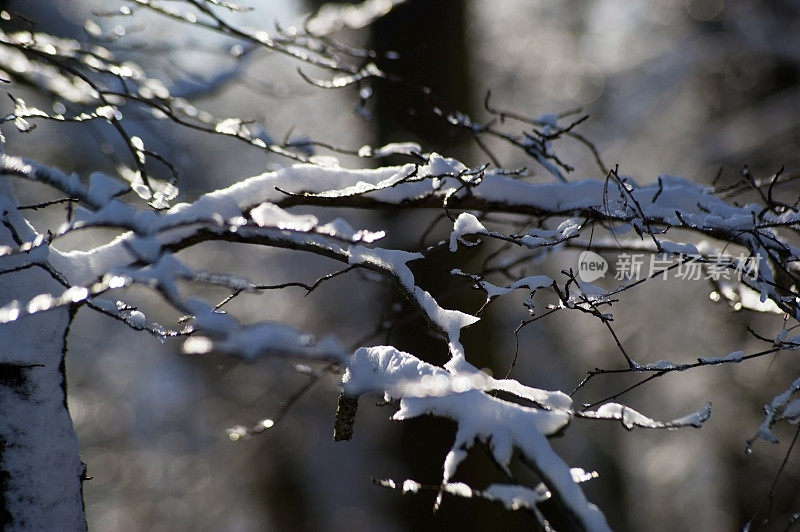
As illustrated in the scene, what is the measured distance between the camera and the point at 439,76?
6.04 meters

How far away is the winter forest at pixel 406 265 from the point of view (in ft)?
5.64

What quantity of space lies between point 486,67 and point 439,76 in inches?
97.1

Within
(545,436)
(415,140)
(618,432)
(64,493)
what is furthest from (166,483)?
(545,436)

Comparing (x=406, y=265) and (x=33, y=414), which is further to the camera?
(x=406, y=265)

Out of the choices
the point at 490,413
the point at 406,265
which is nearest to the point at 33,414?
the point at 406,265

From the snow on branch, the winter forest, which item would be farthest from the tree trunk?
the snow on branch

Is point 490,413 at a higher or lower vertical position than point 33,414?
higher

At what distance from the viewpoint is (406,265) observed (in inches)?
82.0

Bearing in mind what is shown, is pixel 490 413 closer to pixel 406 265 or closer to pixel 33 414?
pixel 406 265

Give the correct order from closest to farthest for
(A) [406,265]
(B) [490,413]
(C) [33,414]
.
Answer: (B) [490,413]
(C) [33,414]
(A) [406,265]

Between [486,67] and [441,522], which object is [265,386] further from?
[486,67]

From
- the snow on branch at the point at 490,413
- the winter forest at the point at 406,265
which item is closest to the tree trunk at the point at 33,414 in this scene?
the winter forest at the point at 406,265

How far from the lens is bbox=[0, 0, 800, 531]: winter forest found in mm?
1718

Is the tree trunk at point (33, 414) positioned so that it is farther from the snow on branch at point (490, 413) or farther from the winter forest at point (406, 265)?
the snow on branch at point (490, 413)
